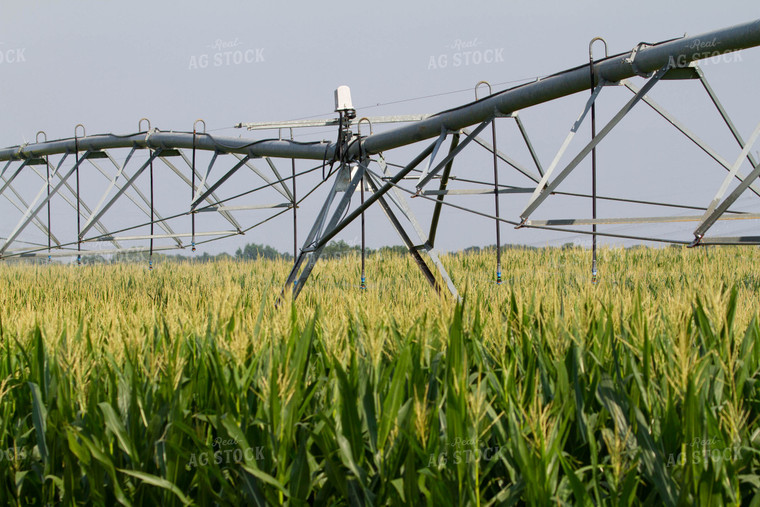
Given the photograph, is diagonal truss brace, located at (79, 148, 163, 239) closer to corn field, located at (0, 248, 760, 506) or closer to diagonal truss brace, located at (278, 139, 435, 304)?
diagonal truss brace, located at (278, 139, 435, 304)

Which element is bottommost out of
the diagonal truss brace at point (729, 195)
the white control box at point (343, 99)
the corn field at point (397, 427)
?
the corn field at point (397, 427)

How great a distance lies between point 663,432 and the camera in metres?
2.56

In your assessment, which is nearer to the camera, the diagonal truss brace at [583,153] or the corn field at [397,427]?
the corn field at [397,427]

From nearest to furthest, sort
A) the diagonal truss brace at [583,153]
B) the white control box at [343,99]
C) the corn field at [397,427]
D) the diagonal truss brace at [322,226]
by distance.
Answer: the corn field at [397,427] < the diagonal truss brace at [583,153] < the diagonal truss brace at [322,226] < the white control box at [343,99]

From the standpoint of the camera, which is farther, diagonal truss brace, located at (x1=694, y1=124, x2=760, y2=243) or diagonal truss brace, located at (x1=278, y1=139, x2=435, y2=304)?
diagonal truss brace, located at (x1=278, y1=139, x2=435, y2=304)

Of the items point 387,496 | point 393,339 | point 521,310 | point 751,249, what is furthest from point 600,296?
point 751,249

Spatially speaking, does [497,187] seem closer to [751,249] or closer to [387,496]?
[387,496]

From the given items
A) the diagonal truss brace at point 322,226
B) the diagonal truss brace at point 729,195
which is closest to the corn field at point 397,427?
the diagonal truss brace at point 729,195

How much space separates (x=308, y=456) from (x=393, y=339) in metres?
1.22

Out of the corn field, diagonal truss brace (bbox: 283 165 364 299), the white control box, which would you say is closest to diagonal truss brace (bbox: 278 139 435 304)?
diagonal truss brace (bbox: 283 165 364 299)

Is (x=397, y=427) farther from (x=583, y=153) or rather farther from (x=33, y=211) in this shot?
(x=33, y=211)

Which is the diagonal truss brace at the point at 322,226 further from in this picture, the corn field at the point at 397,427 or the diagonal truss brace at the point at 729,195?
the corn field at the point at 397,427

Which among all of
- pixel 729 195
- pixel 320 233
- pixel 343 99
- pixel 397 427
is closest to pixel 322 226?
pixel 320 233

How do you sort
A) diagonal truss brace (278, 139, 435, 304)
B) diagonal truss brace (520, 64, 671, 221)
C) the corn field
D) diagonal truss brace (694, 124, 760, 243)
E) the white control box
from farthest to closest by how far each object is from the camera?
the white control box → diagonal truss brace (278, 139, 435, 304) → diagonal truss brace (520, 64, 671, 221) → diagonal truss brace (694, 124, 760, 243) → the corn field
